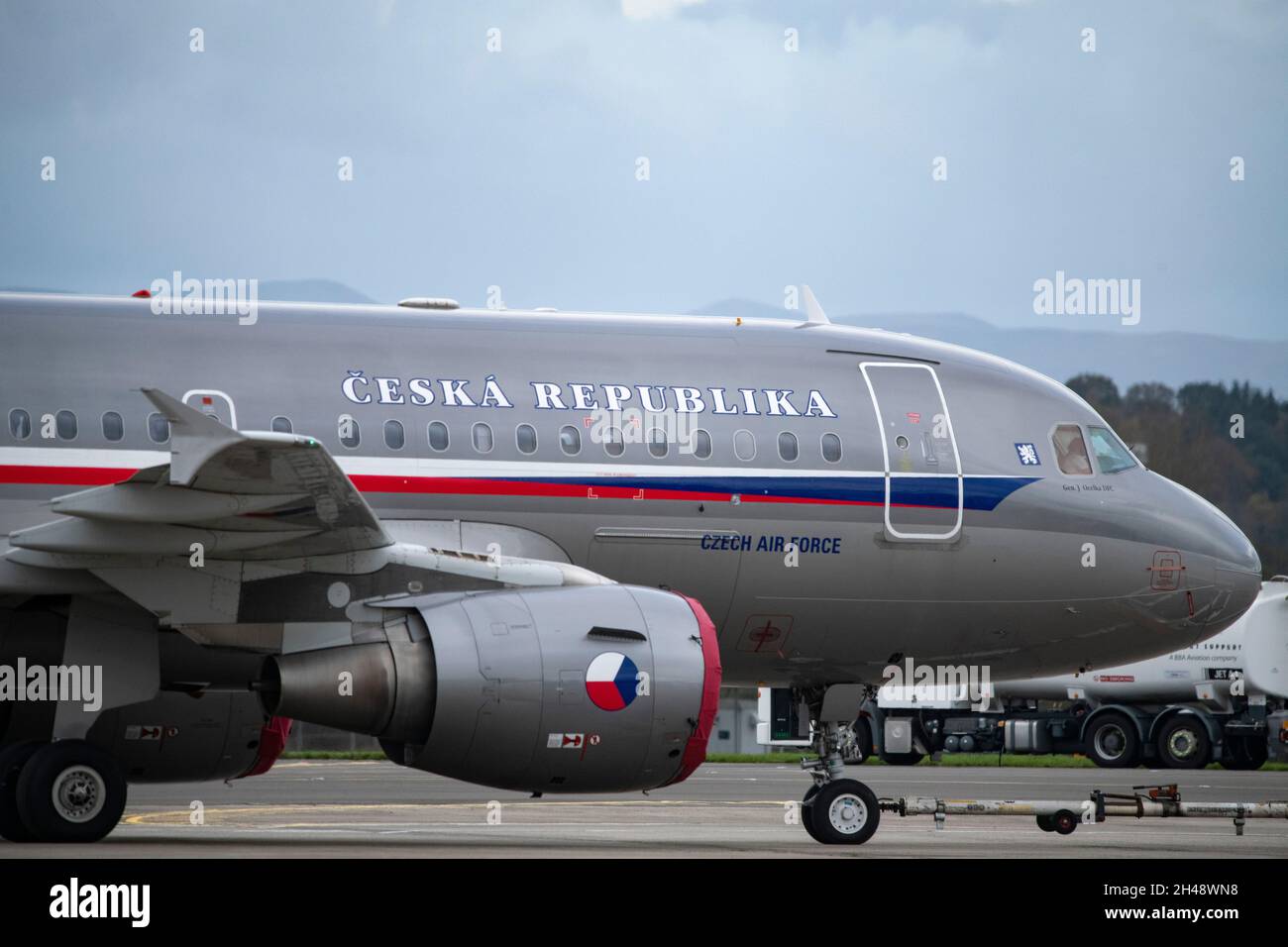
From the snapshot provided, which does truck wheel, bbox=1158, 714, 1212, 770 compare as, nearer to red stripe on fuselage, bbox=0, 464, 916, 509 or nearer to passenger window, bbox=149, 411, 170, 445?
red stripe on fuselage, bbox=0, 464, 916, 509

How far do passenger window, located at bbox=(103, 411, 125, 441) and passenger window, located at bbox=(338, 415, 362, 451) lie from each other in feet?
5.11

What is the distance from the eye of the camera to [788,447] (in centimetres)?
1448

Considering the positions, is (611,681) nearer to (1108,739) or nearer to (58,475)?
(58,475)

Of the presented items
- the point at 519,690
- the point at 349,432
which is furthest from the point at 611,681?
the point at 349,432

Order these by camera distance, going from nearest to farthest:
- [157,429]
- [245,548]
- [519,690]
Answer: [519,690], [245,548], [157,429]

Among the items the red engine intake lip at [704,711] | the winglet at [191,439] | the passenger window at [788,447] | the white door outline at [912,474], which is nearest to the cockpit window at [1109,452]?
the white door outline at [912,474]

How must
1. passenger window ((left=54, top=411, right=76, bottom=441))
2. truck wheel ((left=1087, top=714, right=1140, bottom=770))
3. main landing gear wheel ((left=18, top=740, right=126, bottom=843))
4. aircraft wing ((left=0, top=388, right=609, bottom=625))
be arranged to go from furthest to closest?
truck wheel ((left=1087, top=714, right=1140, bottom=770)) < passenger window ((left=54, top=411, right=76, bottom=441)) < main landing gear wheel ((left=18, top=740, right=126, bottom=843)) < aircraft wing ((left=0, top=388, right=609, bottom=625))

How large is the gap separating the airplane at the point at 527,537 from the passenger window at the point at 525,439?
4 centimetres

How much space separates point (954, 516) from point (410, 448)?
177 inches

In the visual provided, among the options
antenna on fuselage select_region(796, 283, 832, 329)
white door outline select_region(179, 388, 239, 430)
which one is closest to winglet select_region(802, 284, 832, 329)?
antenna on fuselage select_region(796, 283, 832, 329)

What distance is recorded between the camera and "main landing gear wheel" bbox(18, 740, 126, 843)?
12.6 metres

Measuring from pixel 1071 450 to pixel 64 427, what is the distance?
8156mm

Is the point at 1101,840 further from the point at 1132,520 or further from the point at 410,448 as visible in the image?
the point at 410,448

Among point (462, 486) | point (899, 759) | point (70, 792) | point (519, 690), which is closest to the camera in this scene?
point (519, 690)
